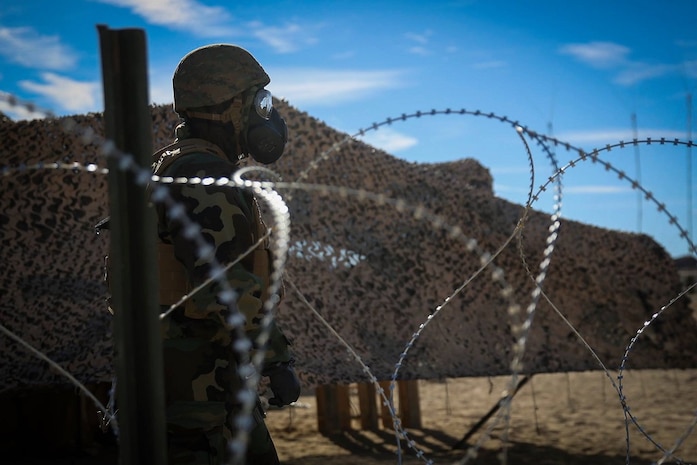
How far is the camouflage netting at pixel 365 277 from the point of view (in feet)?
20.5

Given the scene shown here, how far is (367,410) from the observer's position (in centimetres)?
844

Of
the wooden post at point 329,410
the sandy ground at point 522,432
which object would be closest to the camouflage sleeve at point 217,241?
the sandy ground at point 522,432

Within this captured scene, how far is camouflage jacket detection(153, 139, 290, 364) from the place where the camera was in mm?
2611

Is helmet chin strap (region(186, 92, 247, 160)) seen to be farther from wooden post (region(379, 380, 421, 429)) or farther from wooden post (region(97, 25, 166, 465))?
wooden post (region(379, 380, 421, 429))

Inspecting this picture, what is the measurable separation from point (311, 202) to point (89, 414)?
282 cm

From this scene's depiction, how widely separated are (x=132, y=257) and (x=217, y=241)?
0.76 metres

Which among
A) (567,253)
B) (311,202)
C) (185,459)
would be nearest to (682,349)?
(567,253)

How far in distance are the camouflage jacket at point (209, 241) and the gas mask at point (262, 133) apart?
17 centimetres

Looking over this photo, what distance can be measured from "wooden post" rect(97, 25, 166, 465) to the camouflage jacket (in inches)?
27.4

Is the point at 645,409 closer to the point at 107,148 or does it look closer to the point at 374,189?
the point at 374,189

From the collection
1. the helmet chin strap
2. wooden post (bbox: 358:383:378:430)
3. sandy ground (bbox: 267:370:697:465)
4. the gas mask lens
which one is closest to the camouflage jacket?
the helmet chin strap

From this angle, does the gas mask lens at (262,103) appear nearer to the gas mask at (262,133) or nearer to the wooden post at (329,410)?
the gas mask at (262,133)

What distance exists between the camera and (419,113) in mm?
2869

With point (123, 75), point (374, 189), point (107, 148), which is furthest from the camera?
point (374, 189)
